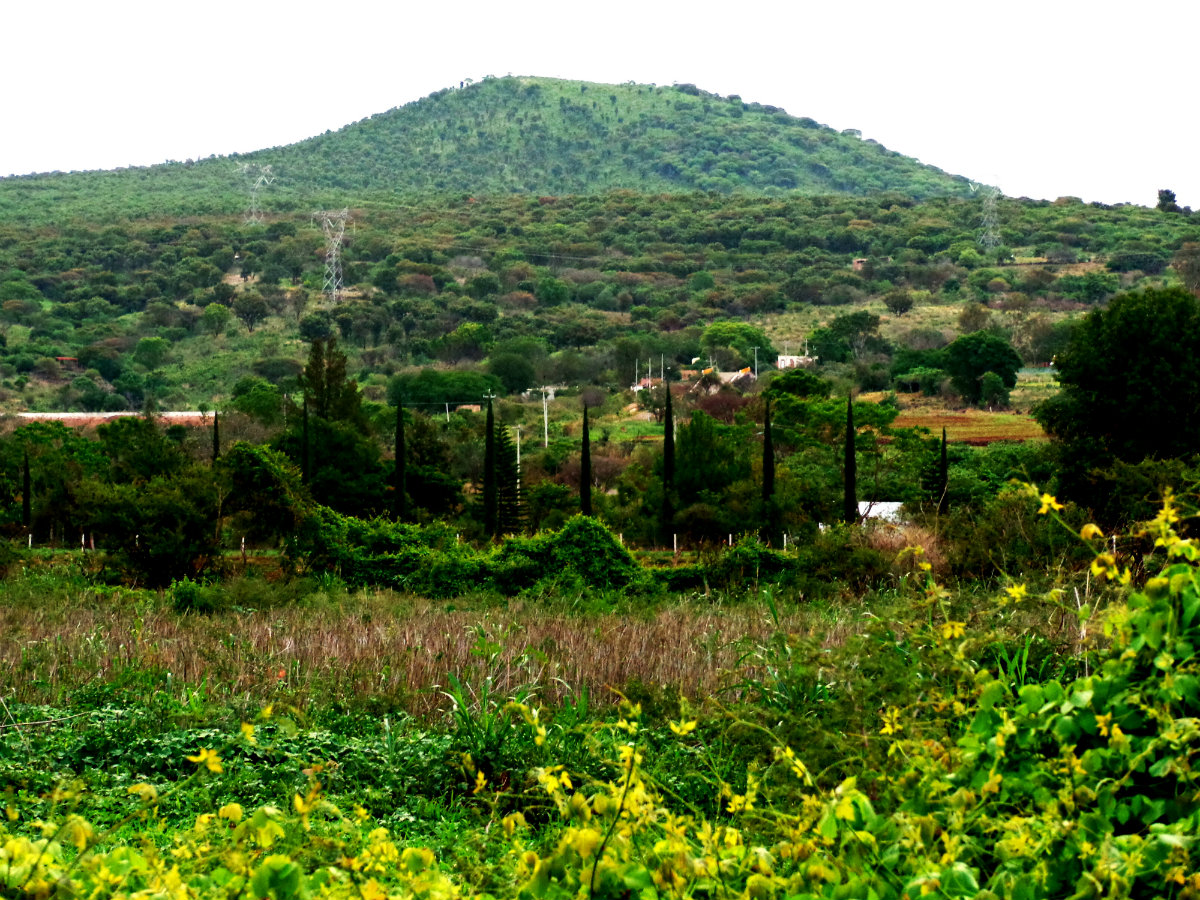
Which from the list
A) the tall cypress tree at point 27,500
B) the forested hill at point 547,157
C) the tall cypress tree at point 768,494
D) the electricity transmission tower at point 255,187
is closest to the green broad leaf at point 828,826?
the tall cypress tree at point 768,494

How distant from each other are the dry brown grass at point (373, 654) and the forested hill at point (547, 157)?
374 ft

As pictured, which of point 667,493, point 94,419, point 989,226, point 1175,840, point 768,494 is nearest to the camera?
point 1175,840

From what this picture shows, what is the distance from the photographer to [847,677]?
18.2 feet

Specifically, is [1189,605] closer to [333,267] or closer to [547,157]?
[333,267]

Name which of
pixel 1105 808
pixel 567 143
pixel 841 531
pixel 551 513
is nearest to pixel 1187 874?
pixel 1105 808

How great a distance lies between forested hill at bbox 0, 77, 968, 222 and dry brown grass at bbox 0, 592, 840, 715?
374 ft

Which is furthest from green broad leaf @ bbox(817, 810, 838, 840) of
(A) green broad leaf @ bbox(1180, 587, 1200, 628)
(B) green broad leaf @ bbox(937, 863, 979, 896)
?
(A) green broad leaf @ bbox(1180, 587, 1200, 628)

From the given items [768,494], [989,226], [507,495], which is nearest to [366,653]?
[768,494]

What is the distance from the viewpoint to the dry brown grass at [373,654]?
8469mm

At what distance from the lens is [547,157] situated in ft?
486

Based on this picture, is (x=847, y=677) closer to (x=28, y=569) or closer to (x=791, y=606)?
(x=791, y=606)

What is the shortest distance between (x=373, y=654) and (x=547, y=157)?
469 ft

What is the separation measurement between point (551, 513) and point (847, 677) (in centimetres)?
2198

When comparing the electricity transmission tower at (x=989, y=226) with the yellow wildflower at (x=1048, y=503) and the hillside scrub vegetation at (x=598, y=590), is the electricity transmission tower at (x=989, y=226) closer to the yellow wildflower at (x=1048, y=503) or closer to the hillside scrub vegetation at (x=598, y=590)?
the hillside scrub vegetation at (x=598, y=590)
